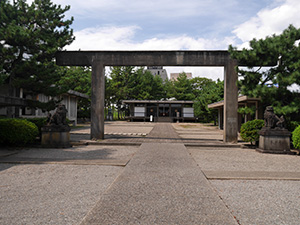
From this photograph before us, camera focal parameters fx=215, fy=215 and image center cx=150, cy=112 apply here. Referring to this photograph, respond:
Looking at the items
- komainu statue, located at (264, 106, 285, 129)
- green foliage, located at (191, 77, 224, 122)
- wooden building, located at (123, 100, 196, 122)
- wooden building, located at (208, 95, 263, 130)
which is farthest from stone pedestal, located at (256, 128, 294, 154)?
wooden building, located at (123, 100, 196, 122)

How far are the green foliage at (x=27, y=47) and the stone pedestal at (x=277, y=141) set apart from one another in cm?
1316

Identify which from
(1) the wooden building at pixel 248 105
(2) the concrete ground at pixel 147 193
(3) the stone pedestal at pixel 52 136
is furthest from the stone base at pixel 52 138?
(1) the wooden building at pixel 248 105

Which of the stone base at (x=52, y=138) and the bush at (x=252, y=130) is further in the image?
the bush at (x=252, y=130)

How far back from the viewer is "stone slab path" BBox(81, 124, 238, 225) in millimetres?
2871

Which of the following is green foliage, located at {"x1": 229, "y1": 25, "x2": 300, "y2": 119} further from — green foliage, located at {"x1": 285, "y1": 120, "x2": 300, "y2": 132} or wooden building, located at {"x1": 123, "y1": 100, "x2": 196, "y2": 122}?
wooden building, located at {"x1": 123, "y1": 100, "x2": 196, "y2": 122}

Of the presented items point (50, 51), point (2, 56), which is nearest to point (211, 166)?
point (50, 51)

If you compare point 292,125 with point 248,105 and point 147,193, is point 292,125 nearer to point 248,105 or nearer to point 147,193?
point 248,105

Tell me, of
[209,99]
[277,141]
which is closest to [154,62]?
[277,141]

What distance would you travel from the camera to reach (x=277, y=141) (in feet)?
28.6

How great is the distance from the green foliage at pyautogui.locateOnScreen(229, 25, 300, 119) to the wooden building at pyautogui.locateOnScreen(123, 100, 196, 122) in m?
30.9

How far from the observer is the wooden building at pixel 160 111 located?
41.5 m

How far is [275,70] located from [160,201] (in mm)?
9321

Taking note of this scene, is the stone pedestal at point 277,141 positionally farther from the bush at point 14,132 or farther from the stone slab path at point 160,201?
the bush at point 14,132

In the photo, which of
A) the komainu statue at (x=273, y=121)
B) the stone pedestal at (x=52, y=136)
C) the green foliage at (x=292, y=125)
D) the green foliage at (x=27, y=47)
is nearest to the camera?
the komainu statue at (x=273, y=121)
